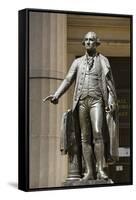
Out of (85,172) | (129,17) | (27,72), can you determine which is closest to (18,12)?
(27,72)

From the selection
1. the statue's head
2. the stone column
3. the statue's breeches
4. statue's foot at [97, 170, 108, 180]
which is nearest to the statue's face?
the statue's head

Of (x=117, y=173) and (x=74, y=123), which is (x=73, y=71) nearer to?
(x=74, y=123)

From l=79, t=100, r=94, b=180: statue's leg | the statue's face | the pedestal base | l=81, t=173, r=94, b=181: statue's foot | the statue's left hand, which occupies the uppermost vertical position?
the statue's face

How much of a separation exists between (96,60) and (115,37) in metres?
0.27

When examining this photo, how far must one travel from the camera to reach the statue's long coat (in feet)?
21.7

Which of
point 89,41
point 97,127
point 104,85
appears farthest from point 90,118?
point 89,41

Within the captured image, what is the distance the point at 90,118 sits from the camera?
670cm

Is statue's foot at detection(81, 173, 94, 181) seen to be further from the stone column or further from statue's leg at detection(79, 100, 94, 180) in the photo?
the stone column

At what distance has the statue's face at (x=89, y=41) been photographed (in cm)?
670

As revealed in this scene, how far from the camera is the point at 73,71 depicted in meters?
6.64

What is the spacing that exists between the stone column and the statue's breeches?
0.17 meters

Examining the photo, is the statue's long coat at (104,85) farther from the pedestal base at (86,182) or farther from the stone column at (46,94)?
the pedestal base at (86,182)

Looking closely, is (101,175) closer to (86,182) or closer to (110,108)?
(86,182)

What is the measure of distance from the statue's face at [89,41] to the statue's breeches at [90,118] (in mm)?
407
